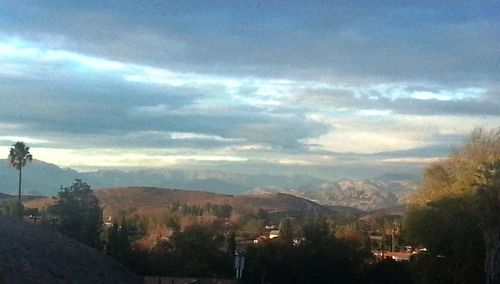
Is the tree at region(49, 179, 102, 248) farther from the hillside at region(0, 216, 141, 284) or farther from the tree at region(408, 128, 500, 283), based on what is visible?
the tree at region(408, 128, 500, 283)

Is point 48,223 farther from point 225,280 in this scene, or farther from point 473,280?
point 473,280

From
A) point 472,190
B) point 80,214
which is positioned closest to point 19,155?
point 80,214

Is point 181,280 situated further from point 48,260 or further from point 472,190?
point 472,190

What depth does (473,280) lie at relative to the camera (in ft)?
170

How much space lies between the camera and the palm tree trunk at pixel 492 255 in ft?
160

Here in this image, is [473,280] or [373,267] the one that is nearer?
[473,280]

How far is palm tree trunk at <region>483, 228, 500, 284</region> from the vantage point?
4866cm

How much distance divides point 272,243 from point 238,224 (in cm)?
4837

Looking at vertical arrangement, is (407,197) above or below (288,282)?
above

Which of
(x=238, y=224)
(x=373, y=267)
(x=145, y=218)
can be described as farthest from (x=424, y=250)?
(x=238, y=224)

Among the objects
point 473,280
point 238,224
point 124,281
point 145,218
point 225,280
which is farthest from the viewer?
point 238,224

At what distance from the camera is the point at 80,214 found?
226 ft

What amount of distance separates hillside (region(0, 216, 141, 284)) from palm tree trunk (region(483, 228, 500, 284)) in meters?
23.8

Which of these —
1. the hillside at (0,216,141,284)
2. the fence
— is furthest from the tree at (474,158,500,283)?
the hillside at (0,216,141,284)
